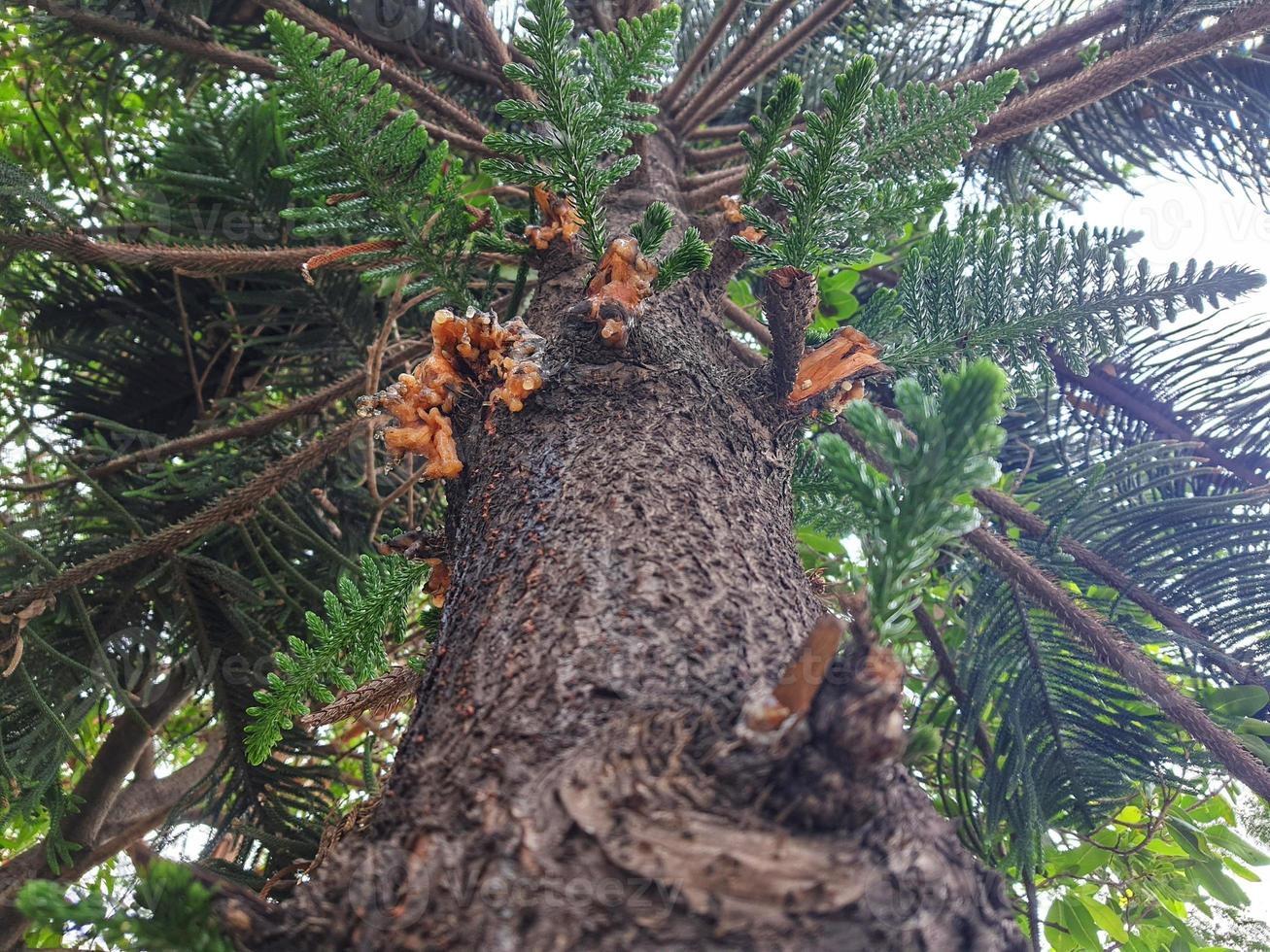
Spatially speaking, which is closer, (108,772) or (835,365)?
(835,365)

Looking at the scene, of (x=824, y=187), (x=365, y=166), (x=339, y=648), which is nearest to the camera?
(x=824, y=187)

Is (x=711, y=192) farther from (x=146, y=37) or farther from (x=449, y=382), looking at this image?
(x=146, y=37)

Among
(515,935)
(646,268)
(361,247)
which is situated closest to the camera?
(515,935)

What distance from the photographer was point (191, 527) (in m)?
1.97

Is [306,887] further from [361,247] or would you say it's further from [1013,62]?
[1013,62]

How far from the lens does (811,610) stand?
1093 millimetres

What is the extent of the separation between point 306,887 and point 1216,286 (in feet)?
5.20

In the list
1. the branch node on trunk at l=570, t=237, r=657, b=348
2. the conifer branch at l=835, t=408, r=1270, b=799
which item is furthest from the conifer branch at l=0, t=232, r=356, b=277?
the conifer branch at l=835, t=408, r=1270, b=799

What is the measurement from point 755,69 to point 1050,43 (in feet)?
2.54

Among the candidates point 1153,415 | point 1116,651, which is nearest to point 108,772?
point 1116,651

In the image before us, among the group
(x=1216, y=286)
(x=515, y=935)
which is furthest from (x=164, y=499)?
(x=1216, y=286)

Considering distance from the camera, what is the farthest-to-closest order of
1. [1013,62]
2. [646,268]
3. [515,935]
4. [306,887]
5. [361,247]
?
1. [1013,62]
2. [361,247]
3. [646,268]
4. [306,887]
5. [515,935]

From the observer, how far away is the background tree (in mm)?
705

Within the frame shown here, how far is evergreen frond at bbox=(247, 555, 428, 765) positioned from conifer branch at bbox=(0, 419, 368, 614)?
2.37 feet
